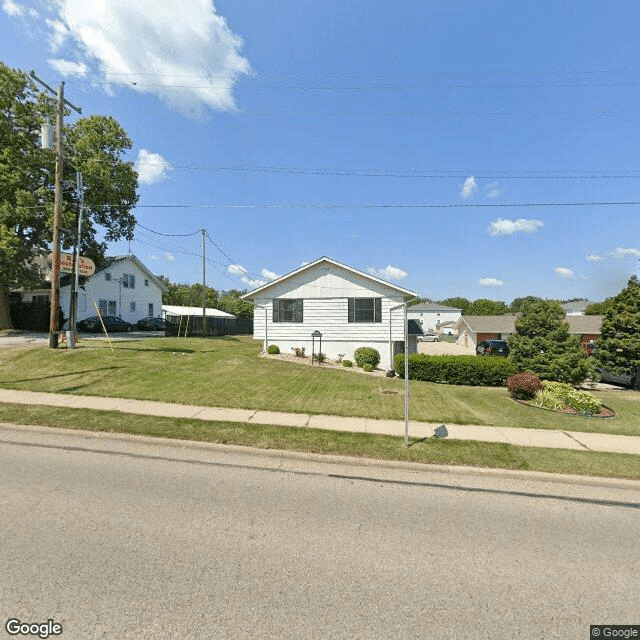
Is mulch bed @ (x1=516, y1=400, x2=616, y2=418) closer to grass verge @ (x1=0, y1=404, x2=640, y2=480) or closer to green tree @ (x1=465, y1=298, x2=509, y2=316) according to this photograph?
grass verge @ (x1=0, y1=404, x2=640, y2=480)

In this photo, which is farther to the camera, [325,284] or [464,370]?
[325,284]

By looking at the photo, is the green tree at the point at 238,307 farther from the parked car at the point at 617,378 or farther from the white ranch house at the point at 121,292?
the parked car at the point at 617,378

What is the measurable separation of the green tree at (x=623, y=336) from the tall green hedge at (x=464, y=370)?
6890mm

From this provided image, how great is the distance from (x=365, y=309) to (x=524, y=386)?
9.84 metres

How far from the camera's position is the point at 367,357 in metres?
18.6

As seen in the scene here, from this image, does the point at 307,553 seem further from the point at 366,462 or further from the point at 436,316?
the point at 436,316

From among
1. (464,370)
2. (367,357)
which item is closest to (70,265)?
(367,357)

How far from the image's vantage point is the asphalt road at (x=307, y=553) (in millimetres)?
2666

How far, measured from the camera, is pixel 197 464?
18.4ft

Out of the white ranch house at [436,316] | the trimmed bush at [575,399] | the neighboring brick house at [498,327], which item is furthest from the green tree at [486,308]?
the trimmed bush at [575,399]

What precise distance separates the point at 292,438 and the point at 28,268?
26.2m

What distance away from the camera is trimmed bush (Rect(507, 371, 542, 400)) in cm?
1113

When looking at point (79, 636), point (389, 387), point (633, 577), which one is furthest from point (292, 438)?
point (389, 387)

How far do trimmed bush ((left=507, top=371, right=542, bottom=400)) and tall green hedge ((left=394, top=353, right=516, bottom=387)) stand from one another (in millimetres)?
3007
